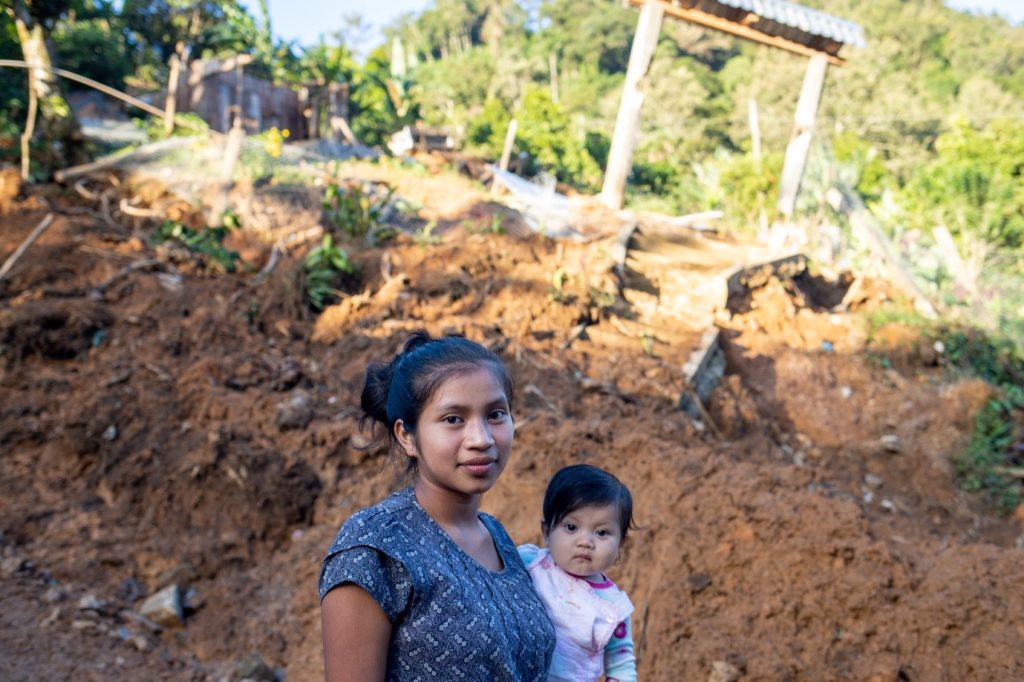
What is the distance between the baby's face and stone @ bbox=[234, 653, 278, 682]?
8.05ft

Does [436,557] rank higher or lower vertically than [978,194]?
higher

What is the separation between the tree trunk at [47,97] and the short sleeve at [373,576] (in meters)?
10.5

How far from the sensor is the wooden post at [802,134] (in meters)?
11.2

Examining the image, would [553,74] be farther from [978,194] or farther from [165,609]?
[165,609]

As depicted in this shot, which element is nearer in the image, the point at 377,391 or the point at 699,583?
the point at 377,391

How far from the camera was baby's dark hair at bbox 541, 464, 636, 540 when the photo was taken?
1857mm

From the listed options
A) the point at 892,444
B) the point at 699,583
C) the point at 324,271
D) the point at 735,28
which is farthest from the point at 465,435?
the point at 735,28

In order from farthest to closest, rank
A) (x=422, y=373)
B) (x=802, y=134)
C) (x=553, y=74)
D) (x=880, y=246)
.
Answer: (x=553, y=74) < (x=802, y=134) < (x=880, y=246) < (x=422, y=373)

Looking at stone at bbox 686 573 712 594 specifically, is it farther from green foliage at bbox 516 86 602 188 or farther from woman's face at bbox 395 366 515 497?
green foliage at bbox 516 86 602 188

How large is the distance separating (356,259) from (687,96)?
2584 centimetres

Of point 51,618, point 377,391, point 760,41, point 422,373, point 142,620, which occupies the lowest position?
point 142,620

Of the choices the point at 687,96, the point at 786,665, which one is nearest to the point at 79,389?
the point at 786,665

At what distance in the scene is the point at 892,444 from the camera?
6.44 meters

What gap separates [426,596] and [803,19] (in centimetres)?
1134
